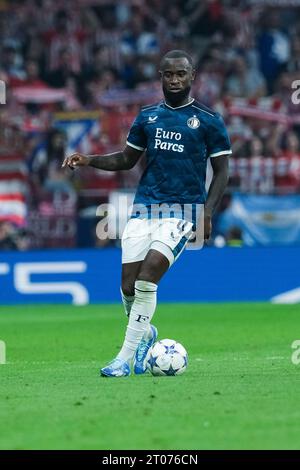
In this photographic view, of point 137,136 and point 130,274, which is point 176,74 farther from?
point 130,274

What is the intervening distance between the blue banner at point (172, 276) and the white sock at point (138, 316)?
10142 millimetres

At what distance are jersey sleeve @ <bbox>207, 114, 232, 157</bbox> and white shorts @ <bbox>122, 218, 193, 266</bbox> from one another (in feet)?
2.18

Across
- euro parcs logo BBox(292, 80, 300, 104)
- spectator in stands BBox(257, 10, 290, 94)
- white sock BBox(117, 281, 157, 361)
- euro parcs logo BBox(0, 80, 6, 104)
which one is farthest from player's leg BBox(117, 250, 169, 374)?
spectator in stands BBox(257, 10, 290, 94)

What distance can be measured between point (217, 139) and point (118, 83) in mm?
15666

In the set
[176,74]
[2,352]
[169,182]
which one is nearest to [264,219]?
[2,352]

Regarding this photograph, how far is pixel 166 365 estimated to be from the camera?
31.9ft

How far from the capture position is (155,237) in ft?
32.1

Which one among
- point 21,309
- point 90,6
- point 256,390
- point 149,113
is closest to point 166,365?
point 256,390

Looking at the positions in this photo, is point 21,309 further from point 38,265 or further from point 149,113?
point 149,113

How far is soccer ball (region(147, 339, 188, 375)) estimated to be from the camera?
971 centimetres

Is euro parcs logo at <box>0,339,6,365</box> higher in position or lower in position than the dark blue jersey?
lower

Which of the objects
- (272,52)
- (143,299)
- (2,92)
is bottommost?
(143,299)

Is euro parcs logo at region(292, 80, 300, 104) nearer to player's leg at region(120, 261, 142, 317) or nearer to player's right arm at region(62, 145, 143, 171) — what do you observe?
player's right arm at region(62, 145, 143, 171)

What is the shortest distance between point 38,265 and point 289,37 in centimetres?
897
